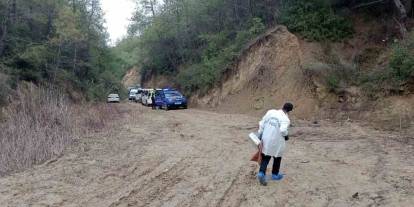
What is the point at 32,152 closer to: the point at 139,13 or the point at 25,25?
the point at 25,25

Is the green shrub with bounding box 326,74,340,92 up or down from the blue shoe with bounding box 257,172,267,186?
up

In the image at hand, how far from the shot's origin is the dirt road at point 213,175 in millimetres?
7547

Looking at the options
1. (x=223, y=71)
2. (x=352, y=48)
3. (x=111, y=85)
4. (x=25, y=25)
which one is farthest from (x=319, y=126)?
(x=111, y=85)

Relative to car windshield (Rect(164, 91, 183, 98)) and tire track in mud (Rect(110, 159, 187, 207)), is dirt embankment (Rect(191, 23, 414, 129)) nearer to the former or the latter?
car windshield (Rect(164, 91, 183, 98))

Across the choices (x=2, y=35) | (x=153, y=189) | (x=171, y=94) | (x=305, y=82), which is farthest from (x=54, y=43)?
(x=153, y=189)

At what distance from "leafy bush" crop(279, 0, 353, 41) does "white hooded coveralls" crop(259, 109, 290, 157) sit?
Answer: 1717 cm

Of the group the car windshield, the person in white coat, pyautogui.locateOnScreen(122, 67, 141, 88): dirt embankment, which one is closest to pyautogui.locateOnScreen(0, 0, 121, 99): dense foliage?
the car windshield

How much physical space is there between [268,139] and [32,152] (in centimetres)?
667

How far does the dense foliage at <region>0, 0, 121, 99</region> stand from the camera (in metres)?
30.1

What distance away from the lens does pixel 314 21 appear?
82.2ft

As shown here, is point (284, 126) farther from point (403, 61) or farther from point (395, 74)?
point (395, 74)

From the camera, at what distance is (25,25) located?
3219cm

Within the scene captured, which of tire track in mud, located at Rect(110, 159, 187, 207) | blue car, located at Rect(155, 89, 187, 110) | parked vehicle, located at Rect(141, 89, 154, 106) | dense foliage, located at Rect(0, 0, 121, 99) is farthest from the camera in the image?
parked vehicle, located at Rect(141, 89, 154, 106)

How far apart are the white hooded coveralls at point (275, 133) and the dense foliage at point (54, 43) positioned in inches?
913
